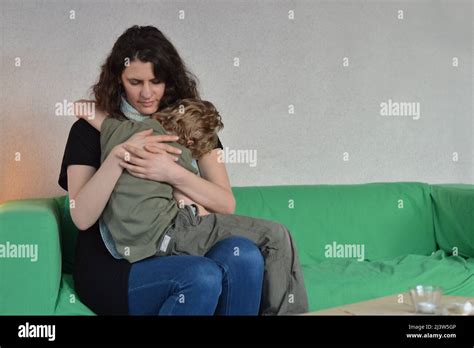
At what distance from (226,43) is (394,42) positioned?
80 centimetres

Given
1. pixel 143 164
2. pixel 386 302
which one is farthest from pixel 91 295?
pixel 386 302

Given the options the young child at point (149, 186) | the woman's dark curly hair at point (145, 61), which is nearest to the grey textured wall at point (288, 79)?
the woman's dark curly hair at point (145, 61)

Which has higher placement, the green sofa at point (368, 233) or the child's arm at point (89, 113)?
the child's arm at point (89, 113)

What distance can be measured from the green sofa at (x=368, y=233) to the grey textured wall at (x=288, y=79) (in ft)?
1.16

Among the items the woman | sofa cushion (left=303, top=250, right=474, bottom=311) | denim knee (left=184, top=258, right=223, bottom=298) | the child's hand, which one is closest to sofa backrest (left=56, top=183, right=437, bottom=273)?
sofa cushion (left=303, top=250, right=474, bottom=311)

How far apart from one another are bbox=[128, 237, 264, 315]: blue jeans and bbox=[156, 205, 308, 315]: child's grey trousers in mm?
57

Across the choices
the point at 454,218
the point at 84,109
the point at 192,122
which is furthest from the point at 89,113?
the point at 454,218

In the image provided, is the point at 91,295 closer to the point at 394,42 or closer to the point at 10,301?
the point at 10,301

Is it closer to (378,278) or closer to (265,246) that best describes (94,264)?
(265,246)

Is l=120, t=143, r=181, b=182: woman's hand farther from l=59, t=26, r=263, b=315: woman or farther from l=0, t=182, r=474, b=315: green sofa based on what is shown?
l=0, t=182, r=474, b=315: green sofa

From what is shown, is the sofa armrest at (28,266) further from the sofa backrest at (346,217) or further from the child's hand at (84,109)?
the sofa backrest at (346,217)

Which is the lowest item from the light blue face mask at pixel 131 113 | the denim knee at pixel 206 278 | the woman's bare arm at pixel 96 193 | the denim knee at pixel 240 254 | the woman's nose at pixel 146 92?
the denim knee at pixel 206 278

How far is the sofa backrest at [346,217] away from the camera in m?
3.26

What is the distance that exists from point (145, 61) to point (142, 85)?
0.25 ft
